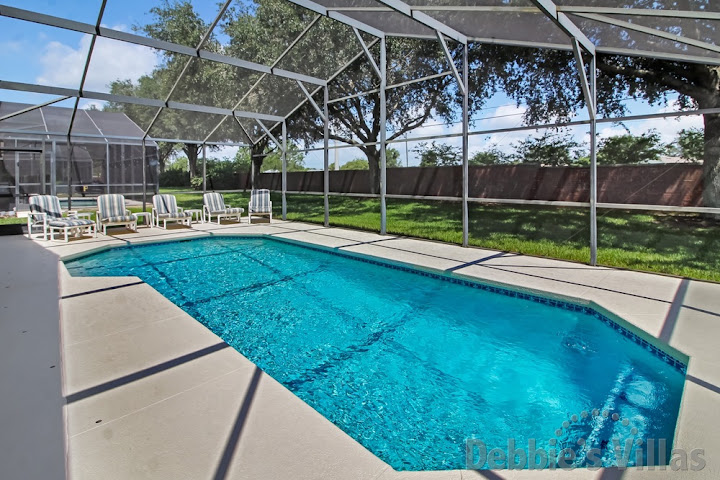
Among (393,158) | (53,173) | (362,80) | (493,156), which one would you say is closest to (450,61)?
(362,80)

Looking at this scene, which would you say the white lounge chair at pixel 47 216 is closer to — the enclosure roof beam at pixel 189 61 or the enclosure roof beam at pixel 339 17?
the enclosure roof beam at pixel 189 61

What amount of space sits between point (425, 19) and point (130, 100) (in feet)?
21.3

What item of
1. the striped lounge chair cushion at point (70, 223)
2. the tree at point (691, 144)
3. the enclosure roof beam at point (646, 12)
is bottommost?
the striped lounge chair cushion at point (70, 223)

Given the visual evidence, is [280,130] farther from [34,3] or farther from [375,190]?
[34,3]

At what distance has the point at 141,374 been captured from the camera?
8.65ft

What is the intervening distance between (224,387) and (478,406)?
1.73 m

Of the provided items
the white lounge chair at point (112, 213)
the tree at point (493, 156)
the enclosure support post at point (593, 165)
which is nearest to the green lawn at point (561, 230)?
the enclosure support post at point (593, 165)

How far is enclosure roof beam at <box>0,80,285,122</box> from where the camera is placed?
720cm

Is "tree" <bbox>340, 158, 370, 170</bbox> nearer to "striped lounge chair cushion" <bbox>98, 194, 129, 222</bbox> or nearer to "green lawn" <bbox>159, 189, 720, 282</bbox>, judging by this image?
"green lawn" <bbox>159, 189, 720, 282</bbox>

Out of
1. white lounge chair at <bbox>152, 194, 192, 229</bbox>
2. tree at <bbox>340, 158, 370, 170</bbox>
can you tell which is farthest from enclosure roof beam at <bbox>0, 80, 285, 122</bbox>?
tree at <bbox>340, 158, 370, 170</bbox>

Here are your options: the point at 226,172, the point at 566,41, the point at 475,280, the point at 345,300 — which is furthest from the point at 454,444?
the point at 226,172

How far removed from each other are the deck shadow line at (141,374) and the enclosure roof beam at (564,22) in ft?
15.8

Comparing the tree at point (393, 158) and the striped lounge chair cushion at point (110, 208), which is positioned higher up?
the tree at point (393, 158)

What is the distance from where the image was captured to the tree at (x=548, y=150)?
1048cm
